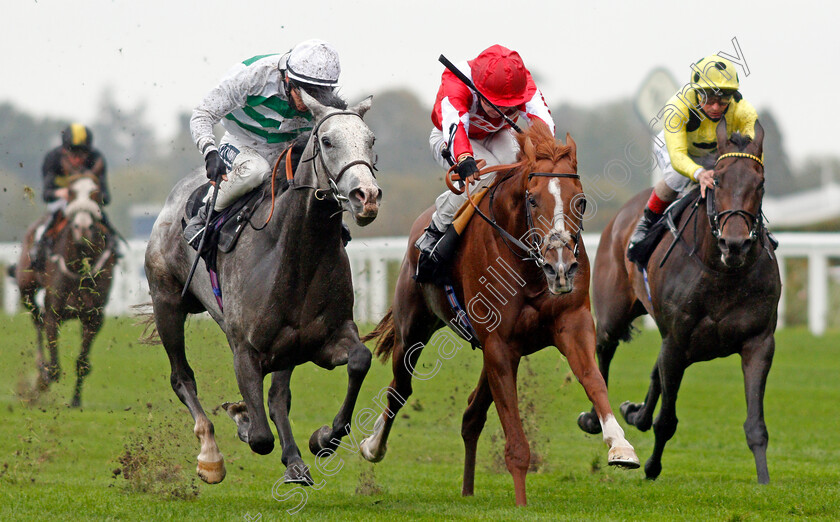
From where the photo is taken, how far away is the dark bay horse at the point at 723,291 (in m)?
6.10

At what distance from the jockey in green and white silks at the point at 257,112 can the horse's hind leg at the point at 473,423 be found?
183cm

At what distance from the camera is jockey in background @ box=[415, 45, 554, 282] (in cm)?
614

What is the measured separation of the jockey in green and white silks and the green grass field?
1830 mm

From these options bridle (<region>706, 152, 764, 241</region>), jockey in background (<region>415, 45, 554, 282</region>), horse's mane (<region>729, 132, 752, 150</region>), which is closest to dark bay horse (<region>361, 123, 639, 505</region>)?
jockey in background (<region>415, 45, 554, 282</region>)

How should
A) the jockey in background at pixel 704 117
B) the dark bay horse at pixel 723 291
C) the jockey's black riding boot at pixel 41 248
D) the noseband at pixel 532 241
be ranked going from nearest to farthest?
1. the noseband at pixel 532 241
2. the dark bay horse at pixel 723 291
3. the jockey in background at pixel 704 117
4. the jockey's black riding boot at pixel 41 248

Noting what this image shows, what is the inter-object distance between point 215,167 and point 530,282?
1774 millimetres

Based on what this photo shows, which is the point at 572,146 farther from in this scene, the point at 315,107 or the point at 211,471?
the point at 211,471

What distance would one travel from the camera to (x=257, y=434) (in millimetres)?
5527

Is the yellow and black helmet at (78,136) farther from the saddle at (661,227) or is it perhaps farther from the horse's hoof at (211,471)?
the saddle at (661,227)

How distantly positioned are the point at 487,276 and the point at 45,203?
612 cm

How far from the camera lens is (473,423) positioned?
6.64 m

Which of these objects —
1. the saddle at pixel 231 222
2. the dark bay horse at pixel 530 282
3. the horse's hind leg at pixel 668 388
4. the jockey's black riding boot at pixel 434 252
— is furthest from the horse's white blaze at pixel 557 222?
the horse's hind leg at pixel 668 388

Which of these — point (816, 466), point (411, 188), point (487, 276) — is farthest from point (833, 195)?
point (487, 276)

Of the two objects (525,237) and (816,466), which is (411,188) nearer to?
(816,466)
